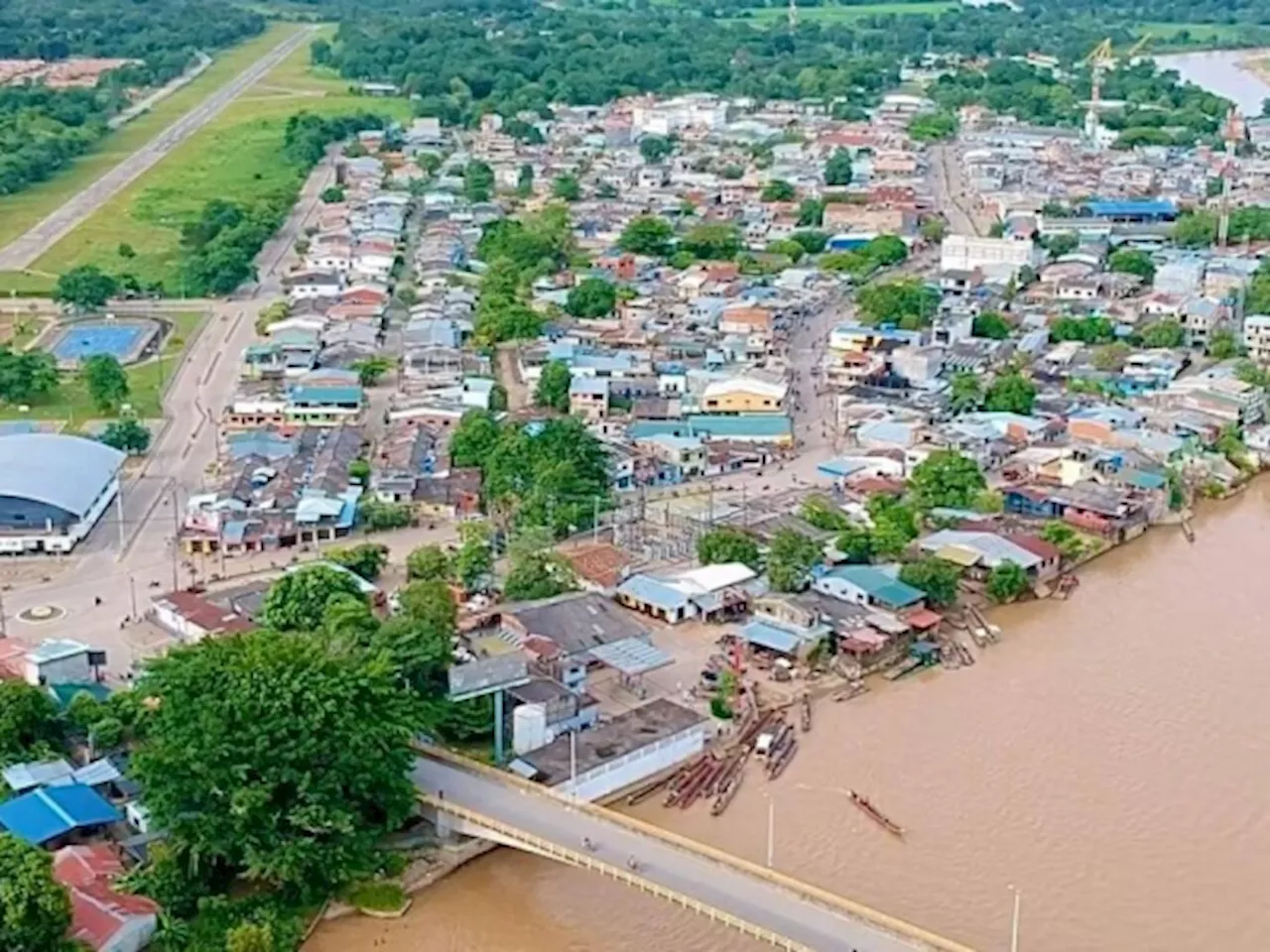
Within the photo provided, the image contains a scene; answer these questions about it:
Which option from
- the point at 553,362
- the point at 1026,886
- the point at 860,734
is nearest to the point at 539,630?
the point at 860,734

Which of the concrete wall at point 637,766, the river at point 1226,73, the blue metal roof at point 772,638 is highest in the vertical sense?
the river at point 1226,73

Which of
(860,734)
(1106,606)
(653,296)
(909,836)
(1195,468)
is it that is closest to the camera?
(909,836)

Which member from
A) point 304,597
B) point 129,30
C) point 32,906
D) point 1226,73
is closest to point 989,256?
point 304,597

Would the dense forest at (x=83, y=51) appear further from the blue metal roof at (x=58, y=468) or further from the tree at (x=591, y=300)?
the blue metal roof at (x=58, y=468)

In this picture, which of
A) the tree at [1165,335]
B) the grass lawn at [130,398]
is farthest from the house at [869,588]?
the tree at [1165,335]

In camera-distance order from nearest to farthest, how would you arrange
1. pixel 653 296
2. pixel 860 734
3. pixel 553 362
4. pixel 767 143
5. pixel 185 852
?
pixel 185 852 < pixel 860 734 < pixel 553 362 < pixel 653 296 < pixel 767 143

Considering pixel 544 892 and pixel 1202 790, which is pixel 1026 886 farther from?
pixel 544 892
